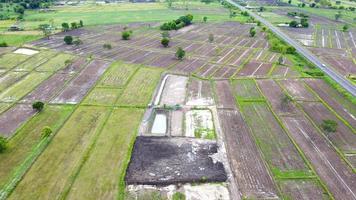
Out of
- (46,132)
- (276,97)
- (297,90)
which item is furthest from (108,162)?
(297,90)

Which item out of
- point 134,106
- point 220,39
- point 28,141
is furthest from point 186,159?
point 220,39

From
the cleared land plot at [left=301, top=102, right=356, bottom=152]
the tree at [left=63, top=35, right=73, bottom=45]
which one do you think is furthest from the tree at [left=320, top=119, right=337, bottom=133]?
the tree at [left=63, top=35, right=73, bottom=45]

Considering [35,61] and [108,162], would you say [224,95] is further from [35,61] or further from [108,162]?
[35,61]

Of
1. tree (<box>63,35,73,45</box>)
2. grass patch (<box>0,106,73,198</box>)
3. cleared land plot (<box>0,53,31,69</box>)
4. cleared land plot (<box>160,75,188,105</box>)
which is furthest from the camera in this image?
tree (<box>63,35,73,45</box>)

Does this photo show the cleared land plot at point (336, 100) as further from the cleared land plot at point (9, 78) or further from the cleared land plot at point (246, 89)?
the cleared land plot at point (9, 78)

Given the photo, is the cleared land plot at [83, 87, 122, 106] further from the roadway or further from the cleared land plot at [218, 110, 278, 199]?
the roadway
